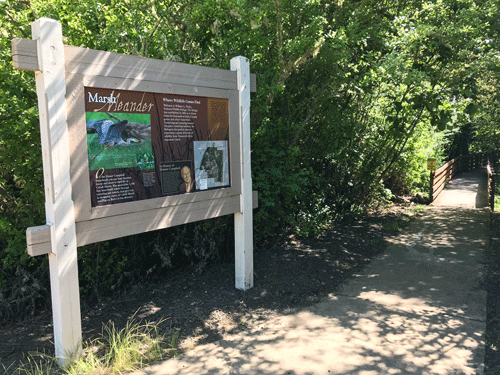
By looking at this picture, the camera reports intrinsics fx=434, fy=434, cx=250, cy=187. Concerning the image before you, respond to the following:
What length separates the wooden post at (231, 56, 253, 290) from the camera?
4.81m

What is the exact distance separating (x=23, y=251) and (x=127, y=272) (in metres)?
1.20

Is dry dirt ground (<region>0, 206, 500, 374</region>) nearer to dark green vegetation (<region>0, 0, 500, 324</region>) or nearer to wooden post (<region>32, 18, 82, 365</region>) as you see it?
dark green vegetation (<region>0, 0, 500, 324</region>)

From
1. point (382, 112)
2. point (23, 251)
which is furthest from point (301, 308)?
point (382, 112)

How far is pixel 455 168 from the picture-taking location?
64.5ft

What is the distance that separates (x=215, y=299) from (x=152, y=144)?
1.86m

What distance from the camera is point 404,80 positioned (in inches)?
249

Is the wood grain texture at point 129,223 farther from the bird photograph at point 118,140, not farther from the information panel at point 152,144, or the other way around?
the bird photograph at point 118,140

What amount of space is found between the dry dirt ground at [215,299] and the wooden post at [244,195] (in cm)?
23

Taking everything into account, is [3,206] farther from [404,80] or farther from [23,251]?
[404,80]

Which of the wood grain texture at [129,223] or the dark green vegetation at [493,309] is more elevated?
the wood grain texture at [129,223]

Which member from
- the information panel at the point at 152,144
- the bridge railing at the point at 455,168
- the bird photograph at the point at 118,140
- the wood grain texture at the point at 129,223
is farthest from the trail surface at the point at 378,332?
the bridge railing at the point at 455,168

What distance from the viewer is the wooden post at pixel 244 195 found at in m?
4.81

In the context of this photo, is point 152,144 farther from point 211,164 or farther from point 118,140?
point 211,164

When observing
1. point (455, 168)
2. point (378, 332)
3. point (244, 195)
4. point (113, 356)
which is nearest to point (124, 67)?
point (244, 195)
